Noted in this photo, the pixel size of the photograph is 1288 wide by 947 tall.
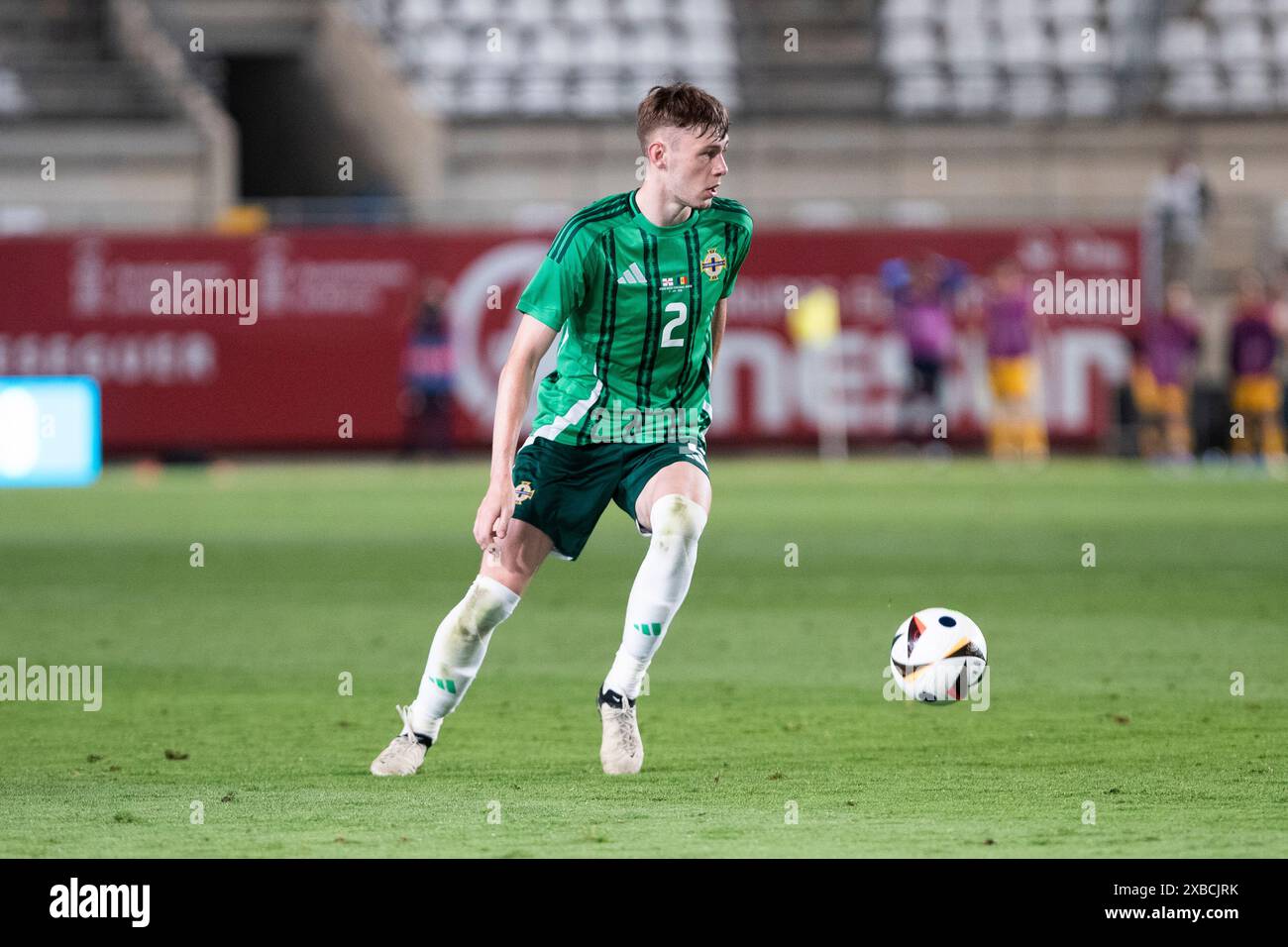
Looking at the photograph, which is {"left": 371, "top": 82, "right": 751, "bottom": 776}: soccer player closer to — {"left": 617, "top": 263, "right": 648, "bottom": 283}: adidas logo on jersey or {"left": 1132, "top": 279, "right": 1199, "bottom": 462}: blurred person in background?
{"left": 617, "top": 263, "right": 648, "bottom": 283}: adidas logo on jersey

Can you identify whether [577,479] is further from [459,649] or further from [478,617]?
[459,649]

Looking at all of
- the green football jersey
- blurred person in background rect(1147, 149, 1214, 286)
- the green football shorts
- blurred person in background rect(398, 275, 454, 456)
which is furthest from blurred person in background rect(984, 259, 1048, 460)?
the green football shorts

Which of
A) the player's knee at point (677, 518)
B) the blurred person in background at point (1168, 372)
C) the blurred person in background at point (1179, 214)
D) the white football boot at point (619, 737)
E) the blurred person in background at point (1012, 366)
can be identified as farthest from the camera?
the blurred person in background at point (1179, 214)

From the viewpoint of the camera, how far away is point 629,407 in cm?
682

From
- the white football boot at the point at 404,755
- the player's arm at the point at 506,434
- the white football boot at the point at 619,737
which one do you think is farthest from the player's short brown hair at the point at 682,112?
the white football boot at the point at 404,755

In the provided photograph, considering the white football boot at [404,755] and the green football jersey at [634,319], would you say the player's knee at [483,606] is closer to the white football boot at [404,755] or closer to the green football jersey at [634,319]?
the white football boot at [404,755]

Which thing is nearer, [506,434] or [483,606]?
[506,434]

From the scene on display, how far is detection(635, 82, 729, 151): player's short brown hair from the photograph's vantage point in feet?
21.2

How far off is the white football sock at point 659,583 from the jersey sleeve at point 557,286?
70 cm

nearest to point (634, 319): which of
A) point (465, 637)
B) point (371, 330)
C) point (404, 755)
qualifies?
point (465, 637)

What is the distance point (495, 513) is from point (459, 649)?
2.09ft

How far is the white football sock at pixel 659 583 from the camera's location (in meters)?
6.64

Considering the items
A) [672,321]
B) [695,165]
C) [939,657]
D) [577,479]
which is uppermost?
[695,165]

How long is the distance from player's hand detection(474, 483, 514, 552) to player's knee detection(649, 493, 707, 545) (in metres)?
0.55
